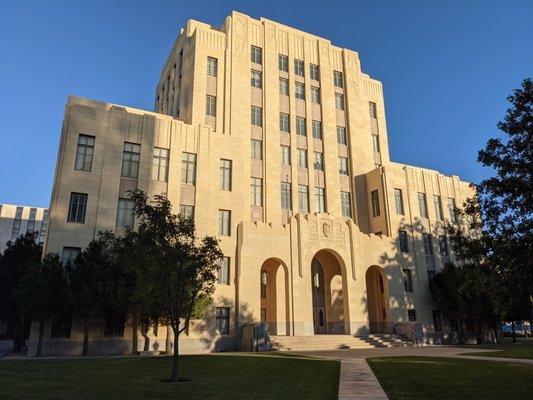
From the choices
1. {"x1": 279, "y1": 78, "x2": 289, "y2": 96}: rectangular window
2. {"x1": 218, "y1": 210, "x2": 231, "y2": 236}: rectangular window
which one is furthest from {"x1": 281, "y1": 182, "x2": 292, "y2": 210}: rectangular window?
{"x1": 279, "y1": 78, "x2": 289, "y2": 96}: rectangular window

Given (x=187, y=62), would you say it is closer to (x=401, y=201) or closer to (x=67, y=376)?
(x=401, y=201)

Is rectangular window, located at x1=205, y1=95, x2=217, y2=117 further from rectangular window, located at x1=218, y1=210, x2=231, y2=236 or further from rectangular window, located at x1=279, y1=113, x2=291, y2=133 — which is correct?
rectangular window, located at x1=218, y1=210, x2=231, y2=236

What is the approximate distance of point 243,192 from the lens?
138ft

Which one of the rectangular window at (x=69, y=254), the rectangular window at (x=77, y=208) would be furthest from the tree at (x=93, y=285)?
the rectangular window at (x=77, y=208)

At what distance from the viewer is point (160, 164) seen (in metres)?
38.8

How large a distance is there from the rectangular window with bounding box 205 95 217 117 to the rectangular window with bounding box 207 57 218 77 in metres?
2.95

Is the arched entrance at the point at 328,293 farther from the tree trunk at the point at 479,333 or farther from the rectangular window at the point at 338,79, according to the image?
the rectangular window at the point at 338,79

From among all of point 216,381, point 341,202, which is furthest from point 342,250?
point 216,381

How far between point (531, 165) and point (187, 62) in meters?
41.0

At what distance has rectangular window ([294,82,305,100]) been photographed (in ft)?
171

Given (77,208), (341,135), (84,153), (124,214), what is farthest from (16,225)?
(341,135)

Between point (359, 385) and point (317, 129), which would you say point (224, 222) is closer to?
point (317, 129)

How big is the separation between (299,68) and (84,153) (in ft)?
94.7

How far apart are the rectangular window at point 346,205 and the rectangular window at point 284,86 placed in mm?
13851
